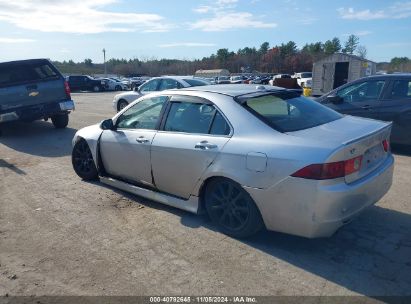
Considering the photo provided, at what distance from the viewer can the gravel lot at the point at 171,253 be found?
3.27 metres

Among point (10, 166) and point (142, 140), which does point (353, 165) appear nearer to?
point (142, 140)

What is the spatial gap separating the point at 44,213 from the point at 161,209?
1.47 meters

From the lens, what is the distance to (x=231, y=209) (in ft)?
13.2

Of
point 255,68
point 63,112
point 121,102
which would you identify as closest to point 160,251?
point 63,112

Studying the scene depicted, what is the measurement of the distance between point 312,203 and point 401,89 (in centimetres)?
519

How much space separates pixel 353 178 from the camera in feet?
11.7

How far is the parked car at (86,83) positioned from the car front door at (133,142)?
36.3 metres

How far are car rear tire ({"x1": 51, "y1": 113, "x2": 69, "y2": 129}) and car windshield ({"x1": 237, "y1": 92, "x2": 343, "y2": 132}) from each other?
883 centimetres

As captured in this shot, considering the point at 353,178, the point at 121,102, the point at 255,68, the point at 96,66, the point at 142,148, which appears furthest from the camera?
the point at 96,66

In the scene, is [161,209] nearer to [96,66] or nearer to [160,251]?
[160,251]

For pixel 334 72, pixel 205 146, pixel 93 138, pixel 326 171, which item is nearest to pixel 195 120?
pixel 205 146

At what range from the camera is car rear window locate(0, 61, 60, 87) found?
10091 mm

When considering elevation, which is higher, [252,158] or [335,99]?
[335,99]

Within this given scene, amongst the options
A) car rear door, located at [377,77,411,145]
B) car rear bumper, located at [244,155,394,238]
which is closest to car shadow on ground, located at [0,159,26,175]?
car rear bumper, located at [244,155,394,238]
